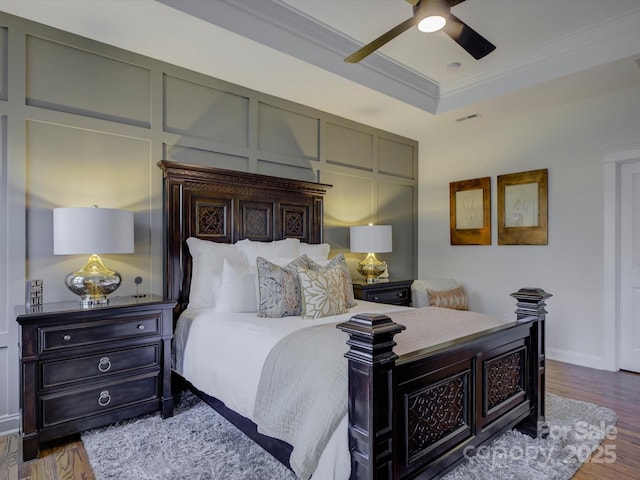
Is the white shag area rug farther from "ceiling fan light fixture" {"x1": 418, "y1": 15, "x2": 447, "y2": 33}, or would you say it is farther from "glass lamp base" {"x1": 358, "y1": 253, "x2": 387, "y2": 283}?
"ceiling fan light fixture" {"x1": 418, "y1": 15, "x2": 447, "y2": 33}

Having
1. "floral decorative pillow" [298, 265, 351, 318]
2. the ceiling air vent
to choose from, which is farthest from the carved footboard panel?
the ceiling air vent

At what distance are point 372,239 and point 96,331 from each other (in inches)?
110

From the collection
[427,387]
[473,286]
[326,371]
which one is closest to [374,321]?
[326,371]

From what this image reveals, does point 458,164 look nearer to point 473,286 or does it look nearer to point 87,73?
point 473,286

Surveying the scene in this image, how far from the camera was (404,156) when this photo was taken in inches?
210

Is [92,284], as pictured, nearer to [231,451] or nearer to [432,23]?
[231,451]

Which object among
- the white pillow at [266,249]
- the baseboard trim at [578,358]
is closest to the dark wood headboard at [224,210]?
the white pillow at [266,249]

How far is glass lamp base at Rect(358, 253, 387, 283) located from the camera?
441 centimetres

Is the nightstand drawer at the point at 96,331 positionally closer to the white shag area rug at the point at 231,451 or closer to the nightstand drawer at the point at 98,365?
the nightstand drawer at the point at 98,365

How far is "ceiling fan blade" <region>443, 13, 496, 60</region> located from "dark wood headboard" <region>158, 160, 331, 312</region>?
76.5 inches

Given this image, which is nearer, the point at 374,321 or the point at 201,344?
the point at 374,321

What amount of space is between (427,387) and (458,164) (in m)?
4.03

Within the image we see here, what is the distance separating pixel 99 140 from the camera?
9.51ft

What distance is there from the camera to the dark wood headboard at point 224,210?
3.13 meters
